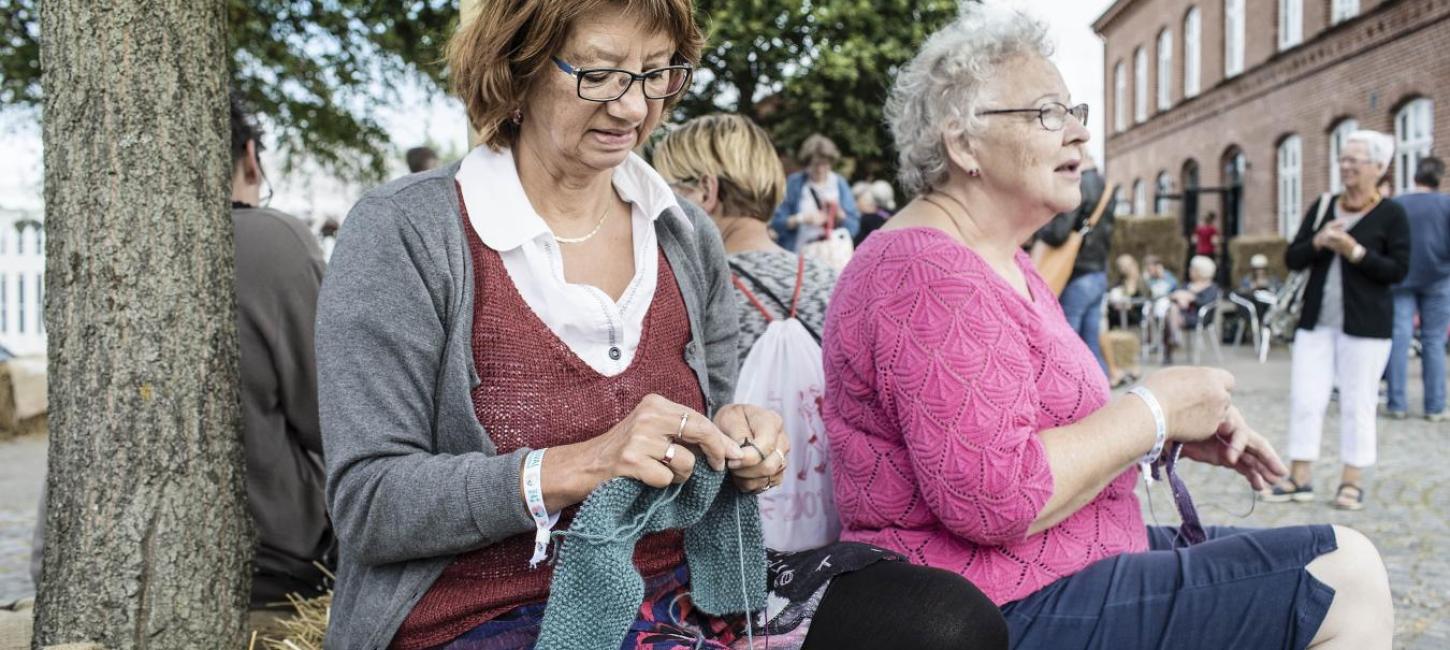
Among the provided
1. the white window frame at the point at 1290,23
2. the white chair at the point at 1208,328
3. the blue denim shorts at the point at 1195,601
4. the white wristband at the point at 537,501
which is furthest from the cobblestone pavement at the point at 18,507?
the white window frame at the point at 1290,23

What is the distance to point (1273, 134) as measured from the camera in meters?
22.9

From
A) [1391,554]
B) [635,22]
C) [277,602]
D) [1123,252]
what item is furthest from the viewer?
[1123,252]

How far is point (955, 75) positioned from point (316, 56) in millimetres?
9974

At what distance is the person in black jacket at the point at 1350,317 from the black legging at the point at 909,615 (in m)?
4.67

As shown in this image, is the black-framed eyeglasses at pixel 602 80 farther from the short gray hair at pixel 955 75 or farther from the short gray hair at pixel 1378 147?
the short gray hair at pixel 1378 147

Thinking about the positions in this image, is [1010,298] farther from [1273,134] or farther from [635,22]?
[1273,134]

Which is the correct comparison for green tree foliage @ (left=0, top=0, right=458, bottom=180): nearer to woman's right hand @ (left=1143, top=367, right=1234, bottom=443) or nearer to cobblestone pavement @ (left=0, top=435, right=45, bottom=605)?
cobblestone pavement @ (left=0, top=435, right=45, bottom=605)

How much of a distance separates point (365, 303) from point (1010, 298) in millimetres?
1182

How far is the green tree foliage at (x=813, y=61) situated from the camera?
15.1 metres

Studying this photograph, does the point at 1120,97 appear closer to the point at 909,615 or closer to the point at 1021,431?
the point at 1021,431

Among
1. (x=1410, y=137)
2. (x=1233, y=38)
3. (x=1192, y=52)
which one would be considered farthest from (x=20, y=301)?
(x=1192, y=52)

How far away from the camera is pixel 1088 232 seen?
22.8 ft

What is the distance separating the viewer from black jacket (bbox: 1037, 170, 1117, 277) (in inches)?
233

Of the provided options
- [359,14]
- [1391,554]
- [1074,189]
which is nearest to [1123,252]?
[359,14]
